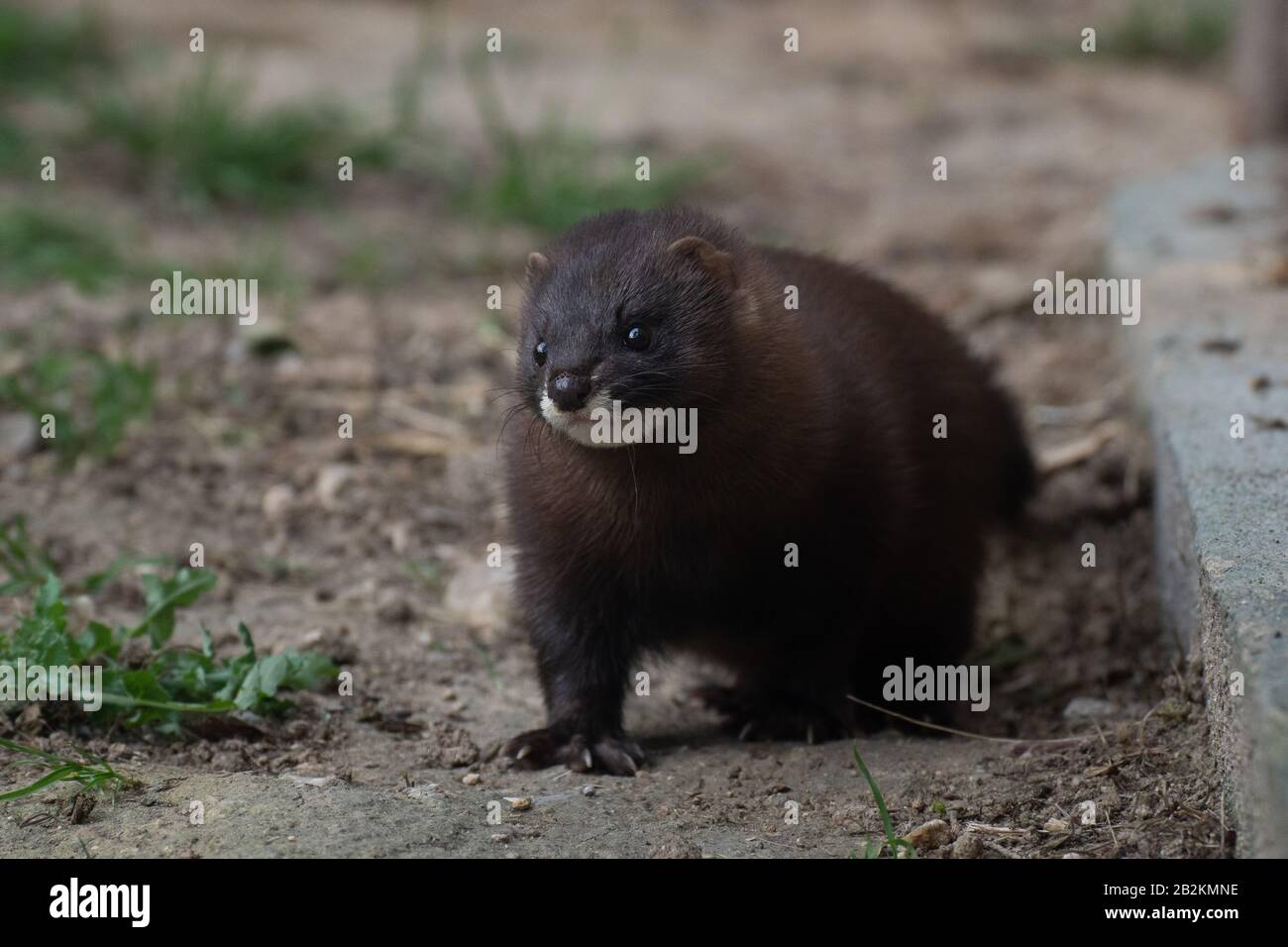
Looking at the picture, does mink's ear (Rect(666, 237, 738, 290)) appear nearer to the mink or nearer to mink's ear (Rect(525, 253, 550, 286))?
the mink

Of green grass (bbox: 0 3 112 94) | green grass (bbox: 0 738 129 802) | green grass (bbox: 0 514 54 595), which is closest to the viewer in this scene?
green grass (bbox: 0 738 129 802)

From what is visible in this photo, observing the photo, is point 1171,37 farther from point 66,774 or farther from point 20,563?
point 66,774

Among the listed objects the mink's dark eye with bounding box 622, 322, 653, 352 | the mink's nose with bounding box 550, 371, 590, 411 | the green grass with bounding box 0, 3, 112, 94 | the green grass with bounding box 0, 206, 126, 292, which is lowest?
the mink's nose with bounding box 550, 371, 590, 411

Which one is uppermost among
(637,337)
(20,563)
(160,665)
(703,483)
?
(637,337)

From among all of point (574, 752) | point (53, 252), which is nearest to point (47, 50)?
point (53, 252)

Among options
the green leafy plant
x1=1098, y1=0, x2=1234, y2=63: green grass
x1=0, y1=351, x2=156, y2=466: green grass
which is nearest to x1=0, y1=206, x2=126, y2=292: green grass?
x1=0, y1=351, x2=156, y2=466: green grass
